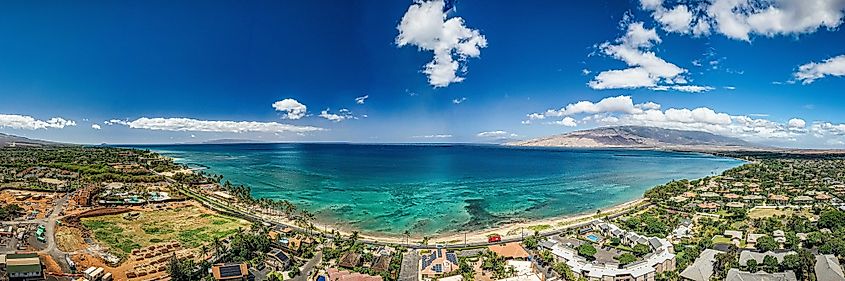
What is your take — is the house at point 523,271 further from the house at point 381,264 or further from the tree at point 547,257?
the house at point 381,264

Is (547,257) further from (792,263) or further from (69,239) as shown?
(69,239)

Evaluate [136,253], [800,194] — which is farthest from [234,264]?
[800,194]

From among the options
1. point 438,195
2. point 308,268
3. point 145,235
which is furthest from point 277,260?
point 438,195

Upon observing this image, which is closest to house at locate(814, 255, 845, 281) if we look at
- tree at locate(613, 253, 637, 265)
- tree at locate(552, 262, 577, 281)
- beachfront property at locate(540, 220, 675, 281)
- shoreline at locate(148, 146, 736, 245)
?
beachfront property at locate(540, 220, 675, 281)

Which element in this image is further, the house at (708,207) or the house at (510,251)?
the house at (708,207)

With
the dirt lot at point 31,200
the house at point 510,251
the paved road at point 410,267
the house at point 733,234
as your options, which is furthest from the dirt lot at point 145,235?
the house at point 733,234

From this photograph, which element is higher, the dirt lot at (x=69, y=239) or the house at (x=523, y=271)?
the dirt lot at (x=69, y=239)
